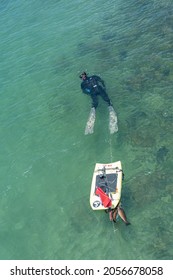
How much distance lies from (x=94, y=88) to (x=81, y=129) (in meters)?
3.82

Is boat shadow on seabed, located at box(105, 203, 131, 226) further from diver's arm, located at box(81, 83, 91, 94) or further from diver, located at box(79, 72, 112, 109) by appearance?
diver's arm, located at box(81, 83, 91, 94)

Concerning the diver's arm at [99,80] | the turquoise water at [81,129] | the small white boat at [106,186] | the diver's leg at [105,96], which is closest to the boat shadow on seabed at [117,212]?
the small white boat at [106,186]

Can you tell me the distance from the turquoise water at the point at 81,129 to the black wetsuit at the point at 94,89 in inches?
32.4

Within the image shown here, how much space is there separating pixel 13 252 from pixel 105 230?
6.17 metres

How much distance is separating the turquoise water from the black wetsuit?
82 cm

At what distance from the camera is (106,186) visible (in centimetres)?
2266

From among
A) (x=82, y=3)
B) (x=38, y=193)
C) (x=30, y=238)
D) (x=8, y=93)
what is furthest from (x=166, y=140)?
(x=82, y=3)

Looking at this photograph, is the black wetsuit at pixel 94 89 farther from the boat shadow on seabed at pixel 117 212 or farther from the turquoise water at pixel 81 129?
the boat shadow on seabed at pixel 117 212

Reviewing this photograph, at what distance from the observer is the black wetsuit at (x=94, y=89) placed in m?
29.8

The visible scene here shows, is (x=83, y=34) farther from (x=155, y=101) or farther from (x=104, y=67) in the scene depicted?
(x=155, y=101)

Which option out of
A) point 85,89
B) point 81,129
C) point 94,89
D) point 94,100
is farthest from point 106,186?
point 85,89

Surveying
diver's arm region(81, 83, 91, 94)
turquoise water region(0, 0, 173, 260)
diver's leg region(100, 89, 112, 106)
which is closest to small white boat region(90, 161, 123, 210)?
turquoise water region(0, 0, 173, 260)

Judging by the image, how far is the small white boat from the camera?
2153cm
